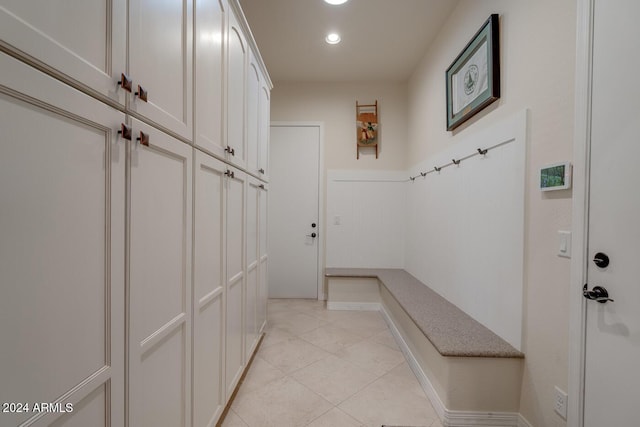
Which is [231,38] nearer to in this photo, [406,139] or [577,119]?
[577,119]

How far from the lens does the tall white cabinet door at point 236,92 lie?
5.10ft

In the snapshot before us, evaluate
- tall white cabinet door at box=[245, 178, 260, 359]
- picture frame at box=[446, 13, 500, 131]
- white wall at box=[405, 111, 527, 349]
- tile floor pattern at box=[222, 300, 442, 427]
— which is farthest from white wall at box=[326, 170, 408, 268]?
tall white cabinet door at box=[245, 178, 260, 359]

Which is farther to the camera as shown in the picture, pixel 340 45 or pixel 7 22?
pixel 340 45

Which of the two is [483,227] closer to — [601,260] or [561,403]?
[601,260]

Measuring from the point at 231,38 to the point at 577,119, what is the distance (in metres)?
1.73

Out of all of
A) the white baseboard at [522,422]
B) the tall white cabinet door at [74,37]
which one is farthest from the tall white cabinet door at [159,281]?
the white baseboard at [522,422]

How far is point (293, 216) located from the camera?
3707 millimetres

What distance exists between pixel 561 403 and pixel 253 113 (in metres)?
2.40

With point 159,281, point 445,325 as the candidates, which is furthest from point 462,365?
point 159,281

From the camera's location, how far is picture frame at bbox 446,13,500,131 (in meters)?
1.71

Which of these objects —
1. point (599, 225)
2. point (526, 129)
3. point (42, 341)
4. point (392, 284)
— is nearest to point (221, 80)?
point (42, 341)

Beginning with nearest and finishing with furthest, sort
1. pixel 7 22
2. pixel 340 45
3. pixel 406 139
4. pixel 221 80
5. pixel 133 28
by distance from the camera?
1. pixel 7 22
2. pixel 133 28
3. pixel 221 80
4. pixel 340 45
5. pixel 406 139

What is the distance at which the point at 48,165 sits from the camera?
549 mm

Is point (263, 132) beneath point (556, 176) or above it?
above
